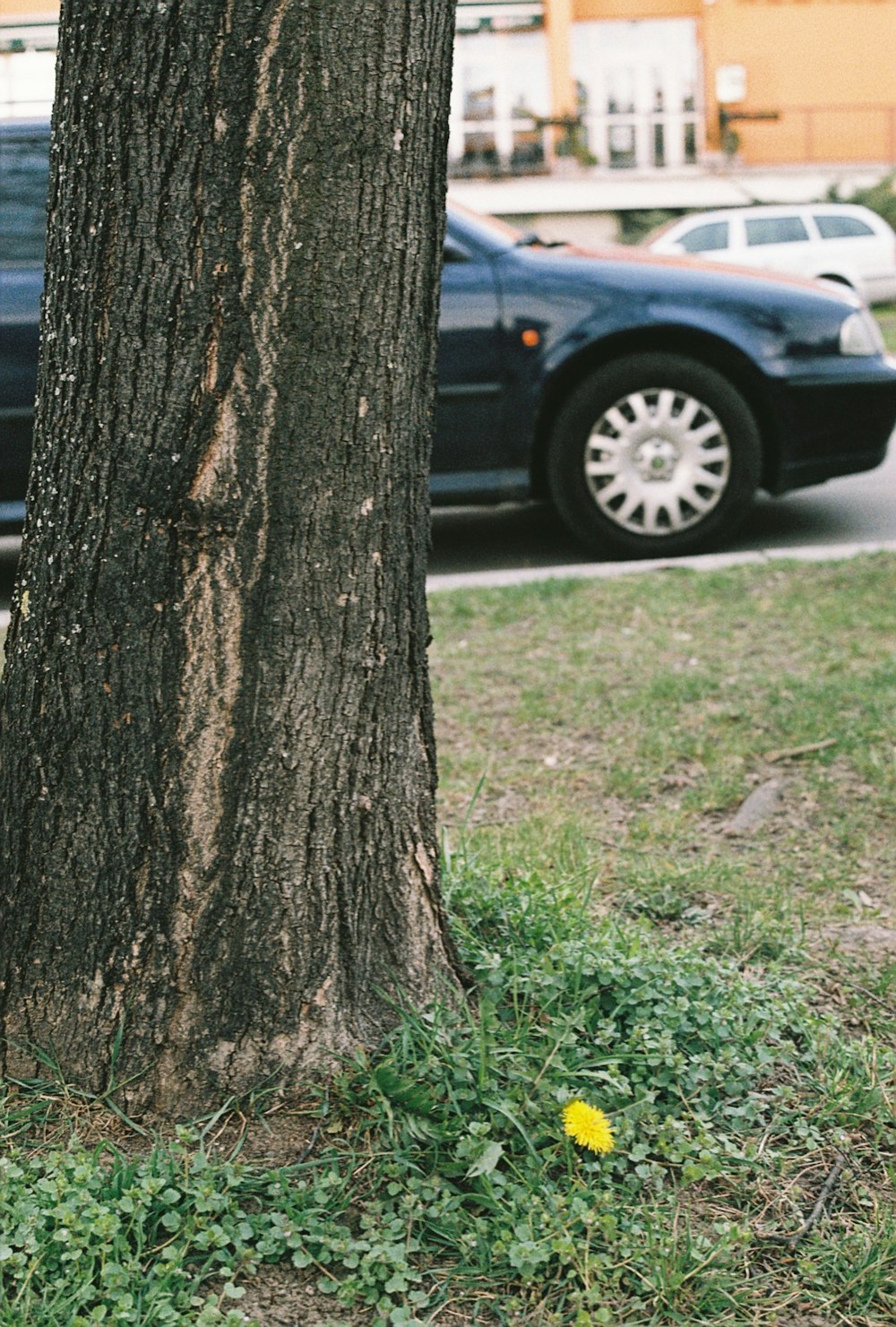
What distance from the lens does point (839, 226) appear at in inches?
766

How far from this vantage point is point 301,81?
201 cm

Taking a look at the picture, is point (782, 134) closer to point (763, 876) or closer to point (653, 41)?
point (653, 41)

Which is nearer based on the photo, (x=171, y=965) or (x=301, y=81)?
(x=301, y=81)

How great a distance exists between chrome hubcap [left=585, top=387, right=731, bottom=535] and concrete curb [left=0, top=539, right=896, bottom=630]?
22cm

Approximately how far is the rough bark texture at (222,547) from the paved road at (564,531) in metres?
3.89

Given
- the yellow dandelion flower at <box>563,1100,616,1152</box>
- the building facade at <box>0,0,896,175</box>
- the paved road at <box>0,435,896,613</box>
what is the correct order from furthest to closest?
the building facade at <box>0,0,896,175</box>, the paved road at <box>0,435,896,613</box>, the yellow dandelion flower at <box>563,1100,616,1152</box>

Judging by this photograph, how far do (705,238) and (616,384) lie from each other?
13712mm

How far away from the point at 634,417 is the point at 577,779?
2732 millimetres

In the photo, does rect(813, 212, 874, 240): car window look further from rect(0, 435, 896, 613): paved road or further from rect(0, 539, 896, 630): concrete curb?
rect(0, 539, 896, 630): concrete curb

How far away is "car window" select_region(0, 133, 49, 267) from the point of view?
611cm

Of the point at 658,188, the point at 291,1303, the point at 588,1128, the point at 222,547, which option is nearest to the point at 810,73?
the point at 658,188

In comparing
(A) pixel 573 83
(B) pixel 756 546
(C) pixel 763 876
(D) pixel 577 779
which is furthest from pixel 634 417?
(A) pixel 573 83

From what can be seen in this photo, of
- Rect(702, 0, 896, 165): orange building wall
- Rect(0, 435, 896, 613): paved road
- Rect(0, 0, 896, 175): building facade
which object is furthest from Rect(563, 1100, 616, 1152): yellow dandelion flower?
Rect(702, 0, 896, 165): orange building wall

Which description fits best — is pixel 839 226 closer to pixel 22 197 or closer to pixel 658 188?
pixel 658 188
